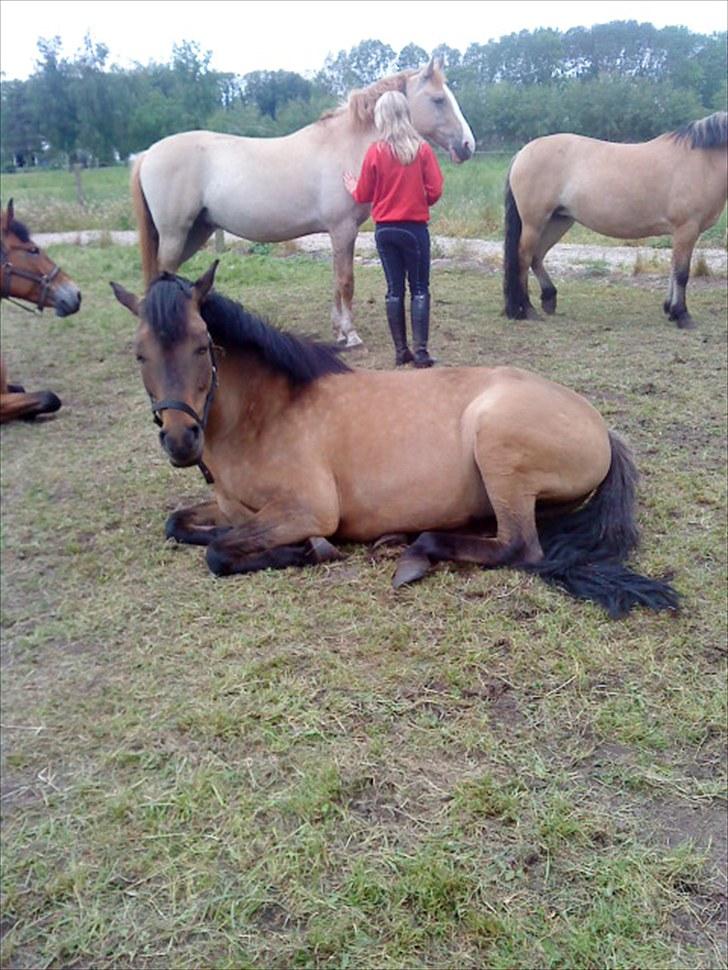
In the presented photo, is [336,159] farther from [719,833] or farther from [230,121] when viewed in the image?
[230,121]

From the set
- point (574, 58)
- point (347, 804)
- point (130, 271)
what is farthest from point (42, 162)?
point (347, 804)

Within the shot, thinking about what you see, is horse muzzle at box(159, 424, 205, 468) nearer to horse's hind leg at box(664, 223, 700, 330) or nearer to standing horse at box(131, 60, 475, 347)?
standing horse at box(131, 60, 475, 347)

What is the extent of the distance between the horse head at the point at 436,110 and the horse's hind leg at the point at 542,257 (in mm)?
1328

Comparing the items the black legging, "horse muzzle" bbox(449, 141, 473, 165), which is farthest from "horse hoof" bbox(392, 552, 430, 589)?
"horse muzzle" bbox(449, 141, 473, 165)

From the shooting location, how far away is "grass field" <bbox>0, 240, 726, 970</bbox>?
1835 mm

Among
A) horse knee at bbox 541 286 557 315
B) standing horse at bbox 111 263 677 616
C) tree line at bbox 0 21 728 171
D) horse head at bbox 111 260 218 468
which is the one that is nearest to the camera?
horse head at bbox 111 260 218 468

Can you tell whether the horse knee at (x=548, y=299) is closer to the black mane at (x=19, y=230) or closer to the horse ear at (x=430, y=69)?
the horse ear at (x=430, y=69)

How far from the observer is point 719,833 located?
2.09 m

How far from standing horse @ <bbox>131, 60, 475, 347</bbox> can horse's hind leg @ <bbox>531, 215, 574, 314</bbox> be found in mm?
1303

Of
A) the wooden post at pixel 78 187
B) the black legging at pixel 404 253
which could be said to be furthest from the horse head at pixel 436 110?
the wooden post at pixel 78 187

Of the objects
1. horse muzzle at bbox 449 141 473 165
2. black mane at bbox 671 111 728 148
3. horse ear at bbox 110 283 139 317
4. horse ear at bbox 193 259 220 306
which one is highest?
black mane at bbox 671 111 728 148

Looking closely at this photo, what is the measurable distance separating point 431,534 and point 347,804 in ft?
4.75

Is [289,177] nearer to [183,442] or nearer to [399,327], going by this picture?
[399,327]

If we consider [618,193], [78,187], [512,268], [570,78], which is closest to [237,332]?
[512,268]
